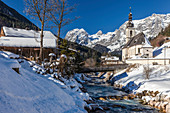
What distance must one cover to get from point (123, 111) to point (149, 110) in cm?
262

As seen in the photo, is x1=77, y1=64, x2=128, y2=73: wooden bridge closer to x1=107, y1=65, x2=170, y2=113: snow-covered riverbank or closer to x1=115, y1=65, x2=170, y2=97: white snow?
x1=107, y1=65, x2=170, y2=113: snow-covered riverbank

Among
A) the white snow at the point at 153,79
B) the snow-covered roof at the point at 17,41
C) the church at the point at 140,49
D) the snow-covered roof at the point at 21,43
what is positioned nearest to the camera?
the white snow at the point at 153,79

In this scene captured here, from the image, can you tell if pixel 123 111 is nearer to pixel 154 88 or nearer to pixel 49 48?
pixel 154 88

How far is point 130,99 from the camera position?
55.7ft

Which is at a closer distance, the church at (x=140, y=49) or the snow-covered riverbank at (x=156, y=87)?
the snow-covered riverbank at (x=156, y=87)

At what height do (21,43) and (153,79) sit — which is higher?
(21,43)

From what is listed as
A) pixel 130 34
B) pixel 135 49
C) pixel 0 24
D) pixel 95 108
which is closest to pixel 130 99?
pixel 95 108

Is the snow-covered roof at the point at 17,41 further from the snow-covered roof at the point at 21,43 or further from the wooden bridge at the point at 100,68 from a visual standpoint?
the wooden bridge at the point at 100,68

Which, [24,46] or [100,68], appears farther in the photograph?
[100,68]

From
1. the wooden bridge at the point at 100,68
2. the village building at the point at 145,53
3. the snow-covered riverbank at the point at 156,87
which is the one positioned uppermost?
the village building at the point at 145,53

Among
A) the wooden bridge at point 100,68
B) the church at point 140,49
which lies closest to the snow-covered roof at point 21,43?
the wooden bridge at point 100,68

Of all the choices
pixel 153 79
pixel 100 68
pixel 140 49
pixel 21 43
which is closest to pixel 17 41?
pixel 21 43

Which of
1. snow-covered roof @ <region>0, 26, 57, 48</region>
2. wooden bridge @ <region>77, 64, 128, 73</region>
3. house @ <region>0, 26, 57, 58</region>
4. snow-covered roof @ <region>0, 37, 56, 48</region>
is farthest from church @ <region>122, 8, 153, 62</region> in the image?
snow-covered roof @ <region>0, 26, 57, 48</region>

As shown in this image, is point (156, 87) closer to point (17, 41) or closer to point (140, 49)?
point (17, 41)
